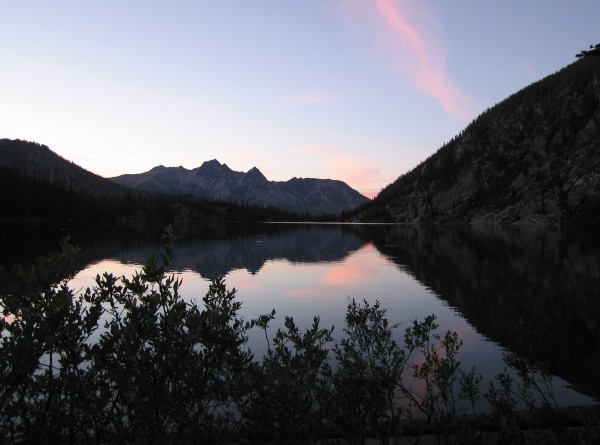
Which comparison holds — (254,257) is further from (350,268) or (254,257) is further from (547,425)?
(547,425)

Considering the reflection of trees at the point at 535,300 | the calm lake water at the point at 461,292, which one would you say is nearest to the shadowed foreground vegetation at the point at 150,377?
the reflection of trees at the point at 535,300

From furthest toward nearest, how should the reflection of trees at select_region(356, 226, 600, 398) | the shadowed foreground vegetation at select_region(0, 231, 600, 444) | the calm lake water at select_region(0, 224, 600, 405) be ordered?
1. the calm lake water at select_region(0, 224, 600, 405)
2. the reflection of trees at select_region(356, 226, 600, 398)
3. the shadowed foreground vegetation at select_region(0, 231, 600, 444)

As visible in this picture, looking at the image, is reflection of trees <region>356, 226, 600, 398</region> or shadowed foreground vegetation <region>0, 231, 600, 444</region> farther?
reflection of trees <region>356, 226, 600, 398</region>

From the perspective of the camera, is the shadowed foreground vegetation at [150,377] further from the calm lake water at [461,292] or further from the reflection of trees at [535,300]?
the calm lake water at [461,292]

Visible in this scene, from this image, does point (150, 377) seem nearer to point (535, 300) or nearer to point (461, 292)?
point (535, 300)

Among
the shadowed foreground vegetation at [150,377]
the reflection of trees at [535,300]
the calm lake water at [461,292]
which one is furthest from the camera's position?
the calm lake water at [461,292]

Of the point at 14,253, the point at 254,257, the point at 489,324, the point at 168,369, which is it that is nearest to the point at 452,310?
the point at 489,324

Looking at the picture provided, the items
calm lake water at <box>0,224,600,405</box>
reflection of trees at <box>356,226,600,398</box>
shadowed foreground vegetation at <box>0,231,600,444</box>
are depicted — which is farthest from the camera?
calm lake water at <box>0,224,600,405</box>

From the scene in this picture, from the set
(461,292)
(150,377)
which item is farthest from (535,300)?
(150,377)

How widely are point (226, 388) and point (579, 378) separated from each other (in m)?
16.6

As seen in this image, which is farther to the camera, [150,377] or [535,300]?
[535,300]

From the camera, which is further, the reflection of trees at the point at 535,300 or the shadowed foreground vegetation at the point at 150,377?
the reflection of trees at the point at 535,300

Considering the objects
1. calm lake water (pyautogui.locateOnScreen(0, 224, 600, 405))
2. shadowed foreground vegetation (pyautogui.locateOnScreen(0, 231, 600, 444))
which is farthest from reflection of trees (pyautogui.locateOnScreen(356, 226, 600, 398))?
shadowed foreground vegetation (pyautogui.locateOnScreen(0, 231, 600, 444))

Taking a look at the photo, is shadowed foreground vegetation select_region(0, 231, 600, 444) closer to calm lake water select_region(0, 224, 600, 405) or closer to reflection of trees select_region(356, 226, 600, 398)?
reflection of trees select_region(356, 226, 600, 398)
